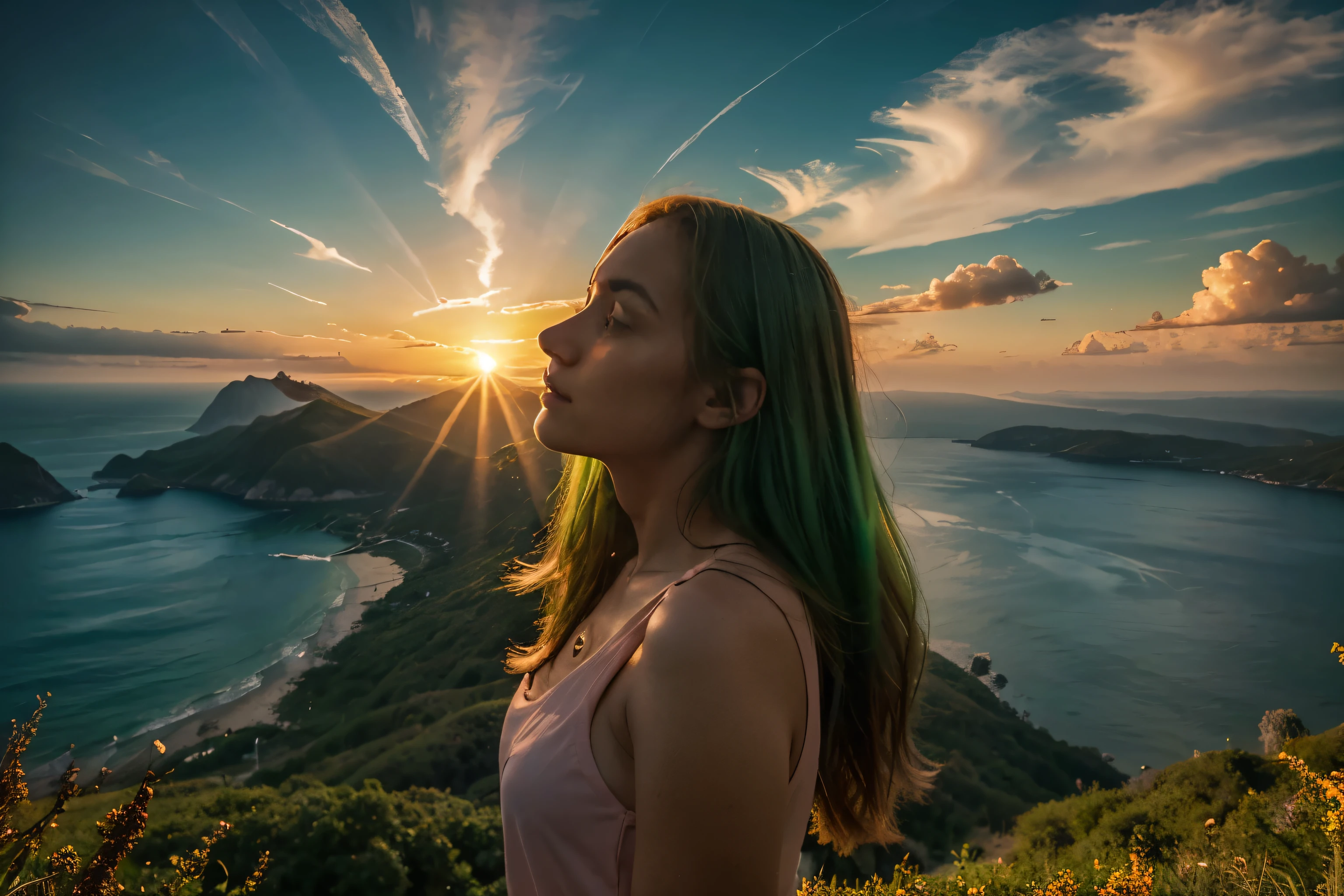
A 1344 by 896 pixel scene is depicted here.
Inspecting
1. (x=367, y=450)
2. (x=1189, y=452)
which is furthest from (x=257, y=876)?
(x=1189, y=452)

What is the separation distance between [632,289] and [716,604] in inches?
20.8

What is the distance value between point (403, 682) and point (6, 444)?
5.48m

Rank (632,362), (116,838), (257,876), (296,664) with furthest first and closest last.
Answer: (296,664)
(257,876)
(116,838)
(632,362)

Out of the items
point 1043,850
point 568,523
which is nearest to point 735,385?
point 568,523

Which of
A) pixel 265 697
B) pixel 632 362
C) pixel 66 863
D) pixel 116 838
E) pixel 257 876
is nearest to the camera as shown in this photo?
pixel 632 362

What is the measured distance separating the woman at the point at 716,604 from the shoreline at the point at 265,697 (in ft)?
25.5

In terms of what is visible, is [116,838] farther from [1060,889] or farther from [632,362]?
[1060,889]

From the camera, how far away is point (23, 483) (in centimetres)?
664

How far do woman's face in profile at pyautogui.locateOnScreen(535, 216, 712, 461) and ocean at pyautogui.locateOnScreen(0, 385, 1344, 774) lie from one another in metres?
6.10

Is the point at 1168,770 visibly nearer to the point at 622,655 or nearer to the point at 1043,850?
the point at 1043,850

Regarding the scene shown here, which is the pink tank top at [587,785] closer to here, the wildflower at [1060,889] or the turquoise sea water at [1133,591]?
the wildflower at [1060,889]

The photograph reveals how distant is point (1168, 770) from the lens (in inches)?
291

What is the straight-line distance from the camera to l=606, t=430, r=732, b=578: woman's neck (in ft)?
3.14

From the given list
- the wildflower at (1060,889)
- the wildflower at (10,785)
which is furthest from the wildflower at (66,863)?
the wildflower at (1060,889)
